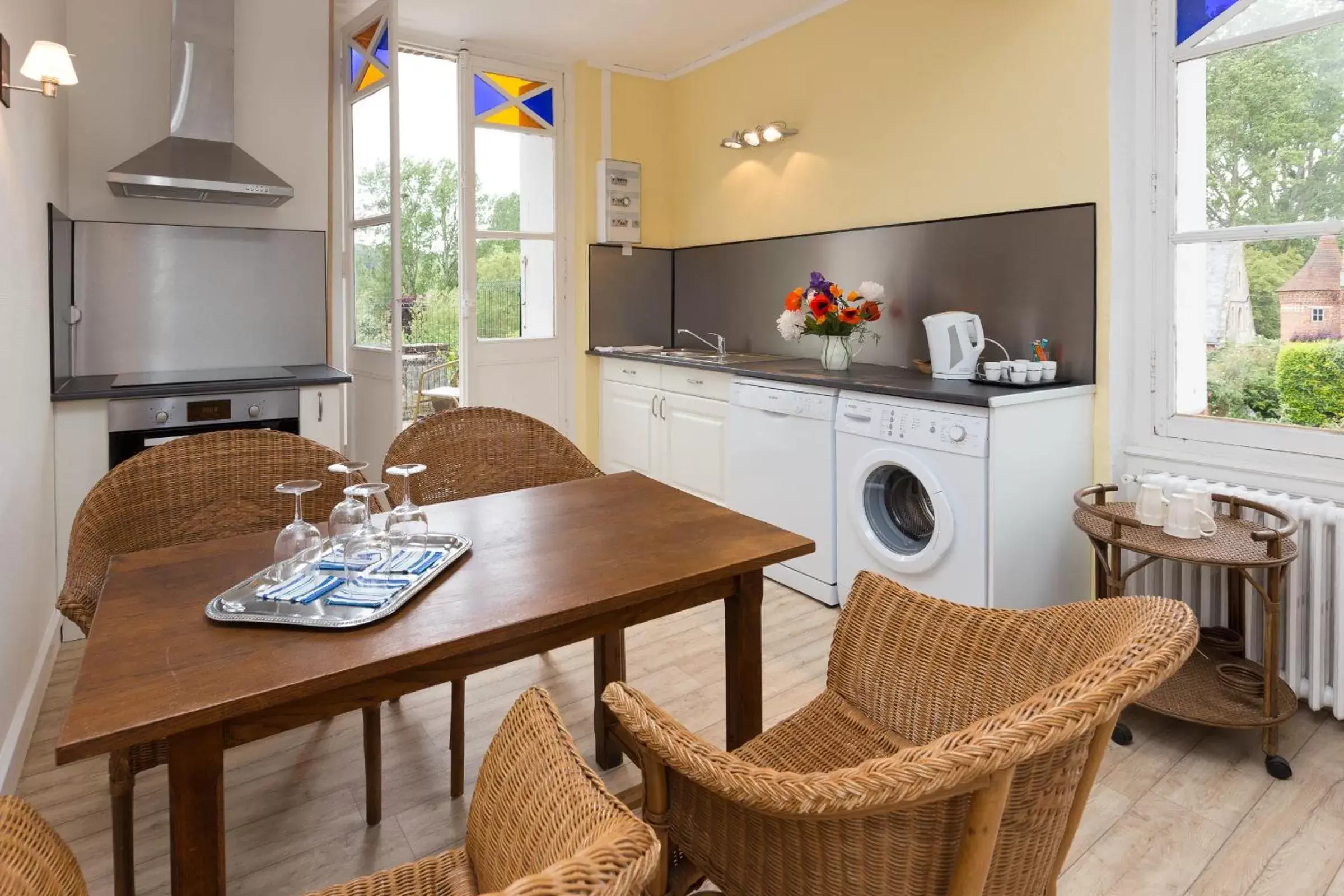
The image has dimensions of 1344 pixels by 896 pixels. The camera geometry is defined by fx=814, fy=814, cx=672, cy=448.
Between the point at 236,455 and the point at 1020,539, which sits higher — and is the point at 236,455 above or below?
above

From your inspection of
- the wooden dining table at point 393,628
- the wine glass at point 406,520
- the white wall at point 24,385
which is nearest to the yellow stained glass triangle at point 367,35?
the white wall at point 24,385

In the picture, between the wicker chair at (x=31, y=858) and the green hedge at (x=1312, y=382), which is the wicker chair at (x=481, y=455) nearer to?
the wicker chair at (x=31, y=858)

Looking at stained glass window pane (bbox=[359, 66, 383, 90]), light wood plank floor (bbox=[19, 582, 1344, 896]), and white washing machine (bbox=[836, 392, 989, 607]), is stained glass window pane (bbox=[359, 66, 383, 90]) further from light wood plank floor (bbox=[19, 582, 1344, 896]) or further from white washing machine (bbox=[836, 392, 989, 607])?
light wood plank floor (bbox=[19, 582, 1344, 896])

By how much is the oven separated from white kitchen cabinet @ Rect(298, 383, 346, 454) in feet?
0.09

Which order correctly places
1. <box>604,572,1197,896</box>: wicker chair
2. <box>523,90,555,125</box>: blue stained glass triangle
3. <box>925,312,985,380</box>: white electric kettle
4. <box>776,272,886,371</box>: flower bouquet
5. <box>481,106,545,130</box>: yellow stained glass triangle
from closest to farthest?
<box>604,572,1197,896</box>: wicker chair, <box>925,312,985,380</box>: white electric kettle, <box>776,272,886,371</box>: flower bouquet, <box>481,106,545,130</box>: yellow stained glass triangle, <box>523,90,555,125</box>: blue stained glass triangle

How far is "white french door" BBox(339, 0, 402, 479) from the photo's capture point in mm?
3768

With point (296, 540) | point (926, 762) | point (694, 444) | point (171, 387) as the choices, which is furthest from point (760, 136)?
point (926, 762)

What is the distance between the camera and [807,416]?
11.0 ft

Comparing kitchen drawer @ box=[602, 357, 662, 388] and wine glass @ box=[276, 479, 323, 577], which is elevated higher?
kitchen drawer @ box=[602, 357, 662, 388]

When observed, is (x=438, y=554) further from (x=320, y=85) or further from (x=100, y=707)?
(x=320, y=85)

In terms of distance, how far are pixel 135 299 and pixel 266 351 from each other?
569 mm

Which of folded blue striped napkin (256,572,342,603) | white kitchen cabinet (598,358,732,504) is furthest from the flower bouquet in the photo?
folded blue striped napkin (256,572,342,603)

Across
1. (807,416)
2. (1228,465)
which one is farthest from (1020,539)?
(807,416)

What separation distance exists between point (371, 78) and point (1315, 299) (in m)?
3.93
